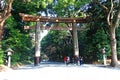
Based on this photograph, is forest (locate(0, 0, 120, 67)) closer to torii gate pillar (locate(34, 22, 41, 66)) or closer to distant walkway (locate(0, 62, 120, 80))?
torii gate pillar (locate(34, 22, 41, 66))

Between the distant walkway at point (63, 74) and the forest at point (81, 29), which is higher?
the forest at point (81, 29)

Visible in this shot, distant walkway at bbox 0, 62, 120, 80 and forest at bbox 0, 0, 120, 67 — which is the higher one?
forest at bbox 0, 0, 120, 67

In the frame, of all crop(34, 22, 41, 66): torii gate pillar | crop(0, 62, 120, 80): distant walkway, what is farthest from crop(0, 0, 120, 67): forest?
crop(0, 62, 120, 80): distant walkway

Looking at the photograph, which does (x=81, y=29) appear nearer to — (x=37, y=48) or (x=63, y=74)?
(x=37, y=48)

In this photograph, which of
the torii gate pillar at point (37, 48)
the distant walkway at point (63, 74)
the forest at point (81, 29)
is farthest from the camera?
the forest at point (81, 29)

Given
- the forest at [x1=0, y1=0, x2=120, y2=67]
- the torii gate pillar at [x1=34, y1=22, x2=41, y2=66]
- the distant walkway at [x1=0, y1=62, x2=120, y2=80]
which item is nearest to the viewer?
the distant walkway at [x1=0, y1=62, x2=120, y2=80]

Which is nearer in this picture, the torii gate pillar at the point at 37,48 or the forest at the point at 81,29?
the torii gate pillar at the point at 37,48

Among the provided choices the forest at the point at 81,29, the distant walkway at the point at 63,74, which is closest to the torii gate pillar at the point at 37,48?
the forest at the point at 81,29

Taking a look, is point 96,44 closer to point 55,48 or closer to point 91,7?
point 91,7

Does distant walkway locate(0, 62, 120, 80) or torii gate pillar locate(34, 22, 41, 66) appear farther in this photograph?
torii gate pillar locate(34, 22, 41, 66)

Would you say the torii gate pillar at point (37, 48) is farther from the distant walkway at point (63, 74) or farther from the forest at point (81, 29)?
the distant walkway at point (63, 74)

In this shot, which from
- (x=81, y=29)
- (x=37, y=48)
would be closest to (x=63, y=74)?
(x=37, y=48)

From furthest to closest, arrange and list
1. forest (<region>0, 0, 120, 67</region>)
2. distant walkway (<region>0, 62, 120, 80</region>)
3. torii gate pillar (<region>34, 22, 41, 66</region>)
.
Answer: forest (<region>0, 0, 120, 67</region>) → torii gate pillar (<region>34, 22, 41, 66</region>) → distant walkway (<region>0, 62, 120, 80</region>)

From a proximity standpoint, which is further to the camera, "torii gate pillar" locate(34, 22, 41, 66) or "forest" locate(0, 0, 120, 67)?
"forest" locate(0, 0, 120, 67)
